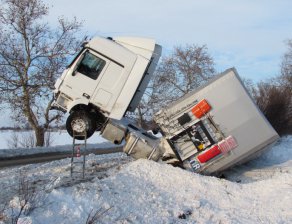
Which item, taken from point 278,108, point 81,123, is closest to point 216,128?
point 81,123

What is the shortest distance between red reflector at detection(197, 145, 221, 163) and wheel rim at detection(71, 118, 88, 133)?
3.10m

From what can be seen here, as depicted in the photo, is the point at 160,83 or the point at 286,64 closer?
the point at 160,83

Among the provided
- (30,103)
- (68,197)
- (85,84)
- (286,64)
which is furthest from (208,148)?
(286,64)

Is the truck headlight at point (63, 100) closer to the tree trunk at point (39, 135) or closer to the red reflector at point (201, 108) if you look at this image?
the red reflector at point (201, 108)

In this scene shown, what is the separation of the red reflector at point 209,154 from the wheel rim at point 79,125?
10.2ft

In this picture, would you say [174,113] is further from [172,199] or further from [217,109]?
[172,199]

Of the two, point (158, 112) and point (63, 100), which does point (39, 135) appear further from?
Result: point (158, 112)

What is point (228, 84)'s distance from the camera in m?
11.1

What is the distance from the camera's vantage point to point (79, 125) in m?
12.1

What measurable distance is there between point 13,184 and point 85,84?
317cm

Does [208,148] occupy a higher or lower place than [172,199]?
higher

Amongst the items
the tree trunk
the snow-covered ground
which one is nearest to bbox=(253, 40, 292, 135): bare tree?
the snow-covered ground

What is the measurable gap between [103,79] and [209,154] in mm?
3332

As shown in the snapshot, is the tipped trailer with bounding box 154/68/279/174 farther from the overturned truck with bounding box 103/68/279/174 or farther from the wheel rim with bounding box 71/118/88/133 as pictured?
the wheel rim with bounding box 71/118/88/133
